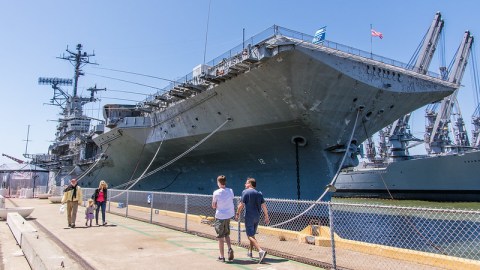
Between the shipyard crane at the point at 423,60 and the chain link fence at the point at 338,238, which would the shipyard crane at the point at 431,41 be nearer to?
the shipyard crane at the point at 423,60

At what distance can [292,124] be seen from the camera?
13.7 metres

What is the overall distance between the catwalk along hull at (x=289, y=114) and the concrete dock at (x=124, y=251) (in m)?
6.63

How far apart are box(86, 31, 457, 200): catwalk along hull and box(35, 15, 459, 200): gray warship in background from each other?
1.5 inches

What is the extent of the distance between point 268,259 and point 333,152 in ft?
30.9

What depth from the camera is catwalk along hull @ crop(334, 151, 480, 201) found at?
26922 mm

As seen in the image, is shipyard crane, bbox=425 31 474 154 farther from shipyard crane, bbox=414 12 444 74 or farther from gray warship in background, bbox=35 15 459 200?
gray warship in background, bbox=35 15 459 200

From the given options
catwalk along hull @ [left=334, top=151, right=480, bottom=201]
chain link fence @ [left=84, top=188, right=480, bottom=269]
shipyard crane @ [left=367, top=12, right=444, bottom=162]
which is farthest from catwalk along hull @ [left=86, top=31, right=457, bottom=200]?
shipyard crane @ [left=367, top=12, right=444, bottom=162]

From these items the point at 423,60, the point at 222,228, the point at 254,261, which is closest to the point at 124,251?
the point at 222,228

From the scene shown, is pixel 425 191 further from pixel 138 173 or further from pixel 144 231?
pixel 144 231

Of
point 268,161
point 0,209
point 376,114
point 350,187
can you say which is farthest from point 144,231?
point 350,187

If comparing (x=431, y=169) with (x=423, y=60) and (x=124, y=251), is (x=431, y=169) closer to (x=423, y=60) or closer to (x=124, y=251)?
(x=423, y=60)

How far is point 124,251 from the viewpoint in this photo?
6.11m

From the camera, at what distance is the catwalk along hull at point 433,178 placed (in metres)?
26.9

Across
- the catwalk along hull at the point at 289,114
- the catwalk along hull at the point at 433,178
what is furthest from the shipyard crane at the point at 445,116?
the catwalk along hull at the point at 289,114
